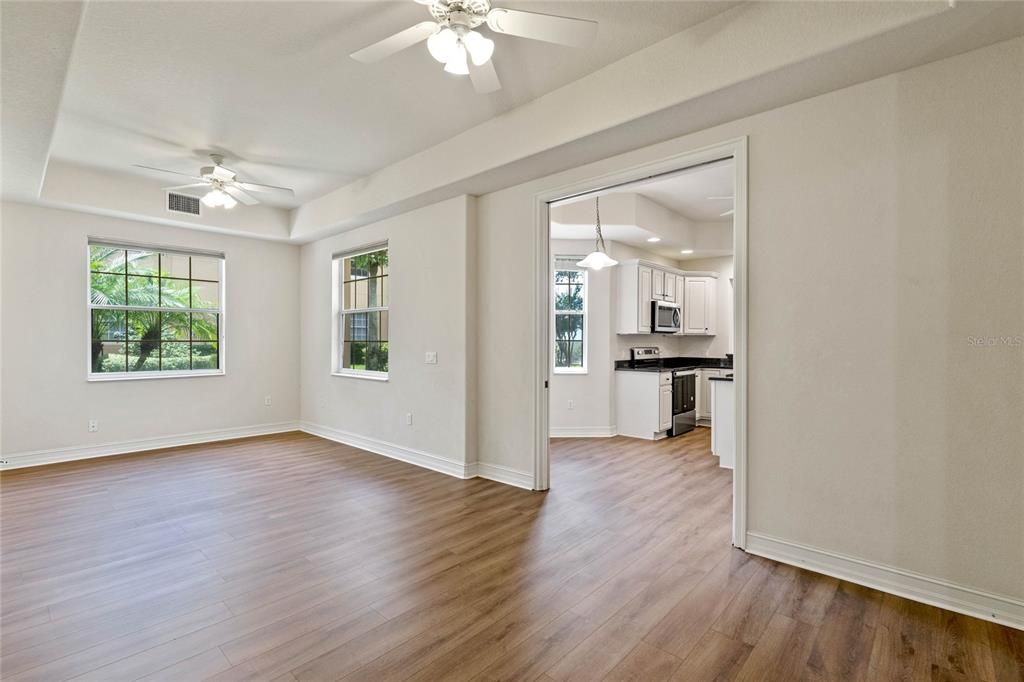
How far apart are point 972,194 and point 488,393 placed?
339 centimetres

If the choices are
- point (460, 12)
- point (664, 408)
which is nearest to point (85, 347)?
point (460, 12)

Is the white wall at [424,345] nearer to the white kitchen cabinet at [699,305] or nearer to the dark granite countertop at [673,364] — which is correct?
the dark granite countertop at [673,364]

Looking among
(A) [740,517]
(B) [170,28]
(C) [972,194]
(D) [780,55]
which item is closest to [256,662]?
(A) [740,517]

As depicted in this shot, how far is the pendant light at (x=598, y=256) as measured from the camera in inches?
219

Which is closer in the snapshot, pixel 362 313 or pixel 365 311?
pixel 365 311

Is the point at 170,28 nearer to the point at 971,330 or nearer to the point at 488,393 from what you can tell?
the point at 488,393

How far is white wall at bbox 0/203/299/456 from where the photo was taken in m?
4.79

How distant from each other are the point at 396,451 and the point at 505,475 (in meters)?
1.48

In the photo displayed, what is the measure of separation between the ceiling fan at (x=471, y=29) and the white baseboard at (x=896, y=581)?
281 cm

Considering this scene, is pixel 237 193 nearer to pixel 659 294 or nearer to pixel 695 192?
pixel 695 192

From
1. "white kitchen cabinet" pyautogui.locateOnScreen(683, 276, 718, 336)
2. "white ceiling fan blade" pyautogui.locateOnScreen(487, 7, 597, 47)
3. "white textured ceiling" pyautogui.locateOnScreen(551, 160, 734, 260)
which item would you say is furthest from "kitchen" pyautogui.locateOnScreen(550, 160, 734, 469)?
"white ceiling fan blade" pyautogui.locateOnScreen(487, 7, 597, 47)

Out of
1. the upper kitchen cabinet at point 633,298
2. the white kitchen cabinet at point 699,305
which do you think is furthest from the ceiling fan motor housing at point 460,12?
the white kitchen cabinet at point 699,305

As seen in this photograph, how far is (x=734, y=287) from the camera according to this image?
9.75 feet

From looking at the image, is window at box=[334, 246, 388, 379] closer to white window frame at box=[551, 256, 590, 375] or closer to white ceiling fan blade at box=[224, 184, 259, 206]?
white ceiling fan blade at box=[224, 184, 259, 206]
